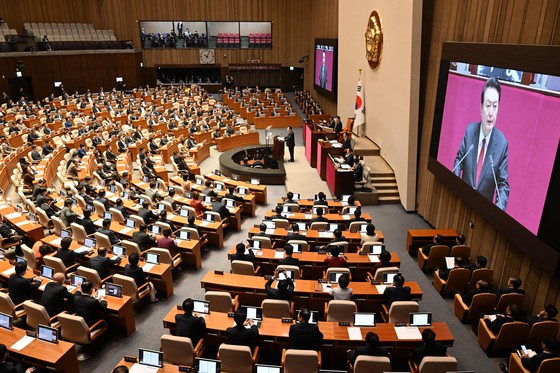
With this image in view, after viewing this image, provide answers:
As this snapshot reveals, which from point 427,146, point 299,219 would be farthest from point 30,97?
point 427,146

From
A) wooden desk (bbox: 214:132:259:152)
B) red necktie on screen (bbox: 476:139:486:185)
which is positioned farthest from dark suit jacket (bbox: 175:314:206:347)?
wooden desk (bbox: 214:132:259:152)

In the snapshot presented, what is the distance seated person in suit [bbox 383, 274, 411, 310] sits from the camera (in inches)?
250

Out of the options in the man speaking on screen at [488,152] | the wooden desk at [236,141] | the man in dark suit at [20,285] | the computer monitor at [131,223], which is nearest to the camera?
the man in dark suit at [20,285]

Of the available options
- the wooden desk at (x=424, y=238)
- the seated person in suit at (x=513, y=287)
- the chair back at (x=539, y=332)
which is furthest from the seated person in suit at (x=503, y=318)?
the wooden desk at (x=424, y=238)

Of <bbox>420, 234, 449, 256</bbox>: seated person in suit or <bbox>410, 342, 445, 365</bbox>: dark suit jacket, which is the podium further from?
<bbox>410, 342, 445, 365</bbox>: dark suit jacket

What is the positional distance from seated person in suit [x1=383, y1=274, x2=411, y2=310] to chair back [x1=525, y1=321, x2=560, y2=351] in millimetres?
1777

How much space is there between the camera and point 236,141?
19391 mm

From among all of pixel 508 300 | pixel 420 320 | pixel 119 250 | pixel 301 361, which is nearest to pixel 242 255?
pixel 119 250

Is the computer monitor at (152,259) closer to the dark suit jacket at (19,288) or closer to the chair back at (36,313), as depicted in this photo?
the dark suit jacket at (19,288)

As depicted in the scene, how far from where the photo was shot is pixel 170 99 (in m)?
27.8

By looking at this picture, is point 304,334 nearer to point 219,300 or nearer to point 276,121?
point 219,300

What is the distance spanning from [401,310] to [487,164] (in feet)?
11.6

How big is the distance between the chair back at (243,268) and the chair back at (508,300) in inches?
169

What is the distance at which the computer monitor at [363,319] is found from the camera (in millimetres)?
5734
